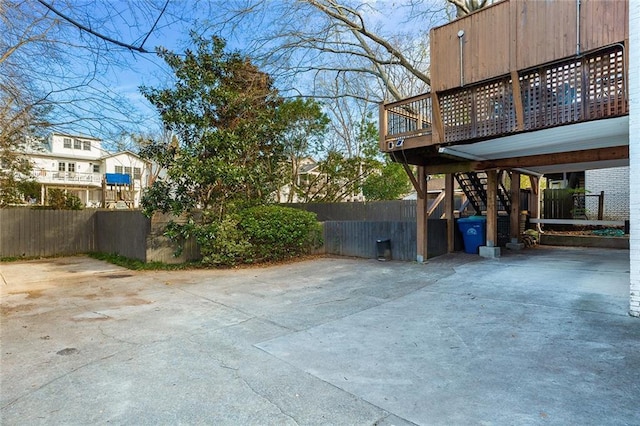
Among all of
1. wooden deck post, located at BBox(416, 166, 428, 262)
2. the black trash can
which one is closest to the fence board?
the black trash can

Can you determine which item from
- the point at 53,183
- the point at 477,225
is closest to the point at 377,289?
the point at 477,225

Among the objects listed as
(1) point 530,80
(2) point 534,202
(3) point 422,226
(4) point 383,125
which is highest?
(1) point 530,80

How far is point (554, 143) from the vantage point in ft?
22.8

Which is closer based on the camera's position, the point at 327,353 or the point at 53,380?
the point at 53,380

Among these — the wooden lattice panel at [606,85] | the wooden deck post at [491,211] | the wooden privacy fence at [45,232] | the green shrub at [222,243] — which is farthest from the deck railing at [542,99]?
the wooden privacy fence at [45,232]

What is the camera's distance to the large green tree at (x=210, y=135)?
8547 millimetres

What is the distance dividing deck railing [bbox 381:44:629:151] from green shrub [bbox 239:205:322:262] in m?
4.23

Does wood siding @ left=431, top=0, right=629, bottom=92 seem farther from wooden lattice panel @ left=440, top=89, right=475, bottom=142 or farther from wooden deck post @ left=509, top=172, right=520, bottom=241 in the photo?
wooden deck post @ left=509, top=172, right=520, bottom=241

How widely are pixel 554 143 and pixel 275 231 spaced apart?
6.52 m

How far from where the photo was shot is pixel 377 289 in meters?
6.04

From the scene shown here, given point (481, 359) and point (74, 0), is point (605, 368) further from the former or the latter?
point (74, 0)

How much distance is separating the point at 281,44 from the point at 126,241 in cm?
754

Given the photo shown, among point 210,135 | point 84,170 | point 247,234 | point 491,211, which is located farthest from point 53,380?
point 84,170

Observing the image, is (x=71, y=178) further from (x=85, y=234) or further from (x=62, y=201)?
(x=85, y=234)
